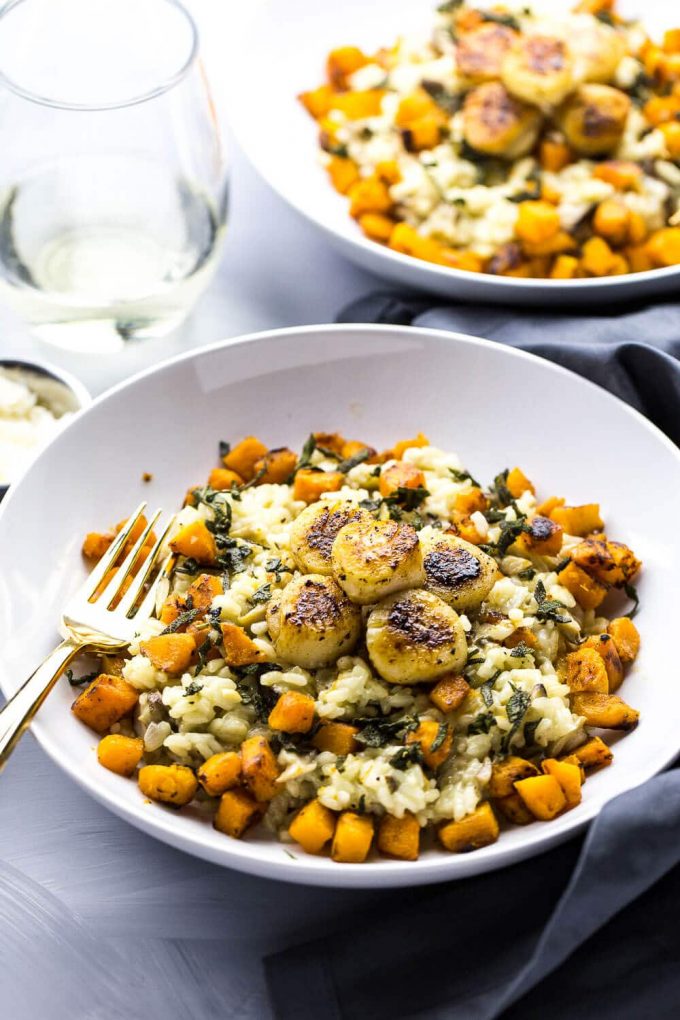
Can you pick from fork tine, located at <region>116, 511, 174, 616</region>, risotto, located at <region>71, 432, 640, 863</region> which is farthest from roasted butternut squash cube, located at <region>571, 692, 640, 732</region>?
fork tine, located at <region>116, 511, 174, 616</region>

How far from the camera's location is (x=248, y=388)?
11.5ft

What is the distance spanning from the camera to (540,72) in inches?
162

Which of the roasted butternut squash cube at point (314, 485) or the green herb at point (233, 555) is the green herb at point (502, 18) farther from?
the green herb at point (233, 555)

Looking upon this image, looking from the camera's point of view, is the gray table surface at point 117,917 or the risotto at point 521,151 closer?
the gray table surface at point 117,917

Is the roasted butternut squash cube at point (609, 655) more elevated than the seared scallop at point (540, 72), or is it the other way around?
the seared scallop at point (540, 72)

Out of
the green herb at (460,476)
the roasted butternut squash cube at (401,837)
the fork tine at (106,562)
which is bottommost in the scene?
the roasted butternut squash cube at (401,837)

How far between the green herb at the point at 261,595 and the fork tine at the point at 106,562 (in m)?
0.39

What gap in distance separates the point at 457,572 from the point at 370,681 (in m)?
0.31

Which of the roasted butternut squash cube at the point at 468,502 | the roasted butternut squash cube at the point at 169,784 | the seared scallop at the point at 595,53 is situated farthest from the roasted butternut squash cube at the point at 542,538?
the seared scallop at the point at 595,53

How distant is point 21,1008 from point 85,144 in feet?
7.60

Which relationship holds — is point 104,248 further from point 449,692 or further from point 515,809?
point 515,809

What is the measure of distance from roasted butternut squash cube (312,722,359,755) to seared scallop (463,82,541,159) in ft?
7.68

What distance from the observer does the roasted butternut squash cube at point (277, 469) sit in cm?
331

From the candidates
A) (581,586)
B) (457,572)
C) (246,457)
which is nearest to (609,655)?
(581,586)
